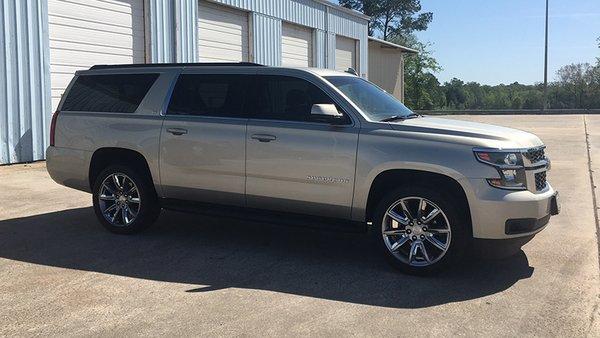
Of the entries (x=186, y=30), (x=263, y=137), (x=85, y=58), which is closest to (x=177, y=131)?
(x=263, y=137)

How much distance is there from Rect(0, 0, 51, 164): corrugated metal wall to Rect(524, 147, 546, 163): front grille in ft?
33.3

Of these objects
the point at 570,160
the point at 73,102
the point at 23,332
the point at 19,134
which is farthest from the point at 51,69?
the point at 570,160

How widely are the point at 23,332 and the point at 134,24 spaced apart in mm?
11835

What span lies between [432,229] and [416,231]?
0.46 feet

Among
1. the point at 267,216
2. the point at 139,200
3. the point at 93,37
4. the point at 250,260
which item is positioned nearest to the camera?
the point at 250,260

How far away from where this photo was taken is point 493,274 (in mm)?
5301

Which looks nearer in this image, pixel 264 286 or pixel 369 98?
pixel 264 286

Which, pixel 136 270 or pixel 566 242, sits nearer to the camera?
pixel 136 270

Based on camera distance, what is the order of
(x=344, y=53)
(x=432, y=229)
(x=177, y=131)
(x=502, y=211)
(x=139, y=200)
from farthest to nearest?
1. (x=344, y=53)
2. (x=139, y=200)
3. (x=177, y=131)
4. (x=432, y=229)
5. (x=502, y=211)

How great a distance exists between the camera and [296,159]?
5.61m

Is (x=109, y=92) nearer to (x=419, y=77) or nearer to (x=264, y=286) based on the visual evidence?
(x=264, y=286)

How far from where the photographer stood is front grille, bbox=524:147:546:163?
511cm

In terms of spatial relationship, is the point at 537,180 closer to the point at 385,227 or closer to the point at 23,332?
the point at 385,227

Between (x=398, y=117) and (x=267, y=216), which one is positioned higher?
(x=398, y=117)
